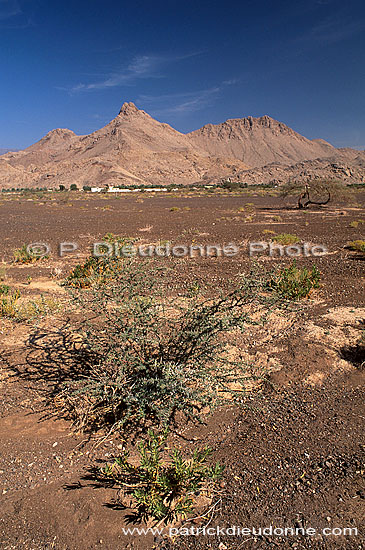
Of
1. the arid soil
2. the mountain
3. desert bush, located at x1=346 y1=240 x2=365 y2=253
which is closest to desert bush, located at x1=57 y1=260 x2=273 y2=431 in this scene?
the arid soil

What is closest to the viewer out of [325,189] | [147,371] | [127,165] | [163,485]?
[163,485]

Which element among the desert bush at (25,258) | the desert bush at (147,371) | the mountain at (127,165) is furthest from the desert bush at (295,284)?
the mountain at (127,165)

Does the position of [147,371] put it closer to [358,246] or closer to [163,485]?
[163,485]

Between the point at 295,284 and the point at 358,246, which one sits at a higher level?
the point at 358,246

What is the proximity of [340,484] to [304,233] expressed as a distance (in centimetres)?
1656

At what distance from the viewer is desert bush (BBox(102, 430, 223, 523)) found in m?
2.73

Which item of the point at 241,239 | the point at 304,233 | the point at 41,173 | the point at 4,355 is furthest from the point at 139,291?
the point at 41,173

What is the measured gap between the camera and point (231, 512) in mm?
2799

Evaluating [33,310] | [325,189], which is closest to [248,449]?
[33,310]

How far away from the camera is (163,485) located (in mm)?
2795

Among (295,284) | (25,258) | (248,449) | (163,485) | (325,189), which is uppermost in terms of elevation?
(325,189)

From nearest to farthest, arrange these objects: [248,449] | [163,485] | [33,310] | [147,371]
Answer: [163,485] < [248,449] < [147,371] < [33,310]

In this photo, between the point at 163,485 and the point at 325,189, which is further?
the point at 325,189

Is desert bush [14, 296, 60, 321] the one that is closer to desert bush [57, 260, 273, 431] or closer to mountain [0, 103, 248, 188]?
desert bush [57, 260, 273, 431]
